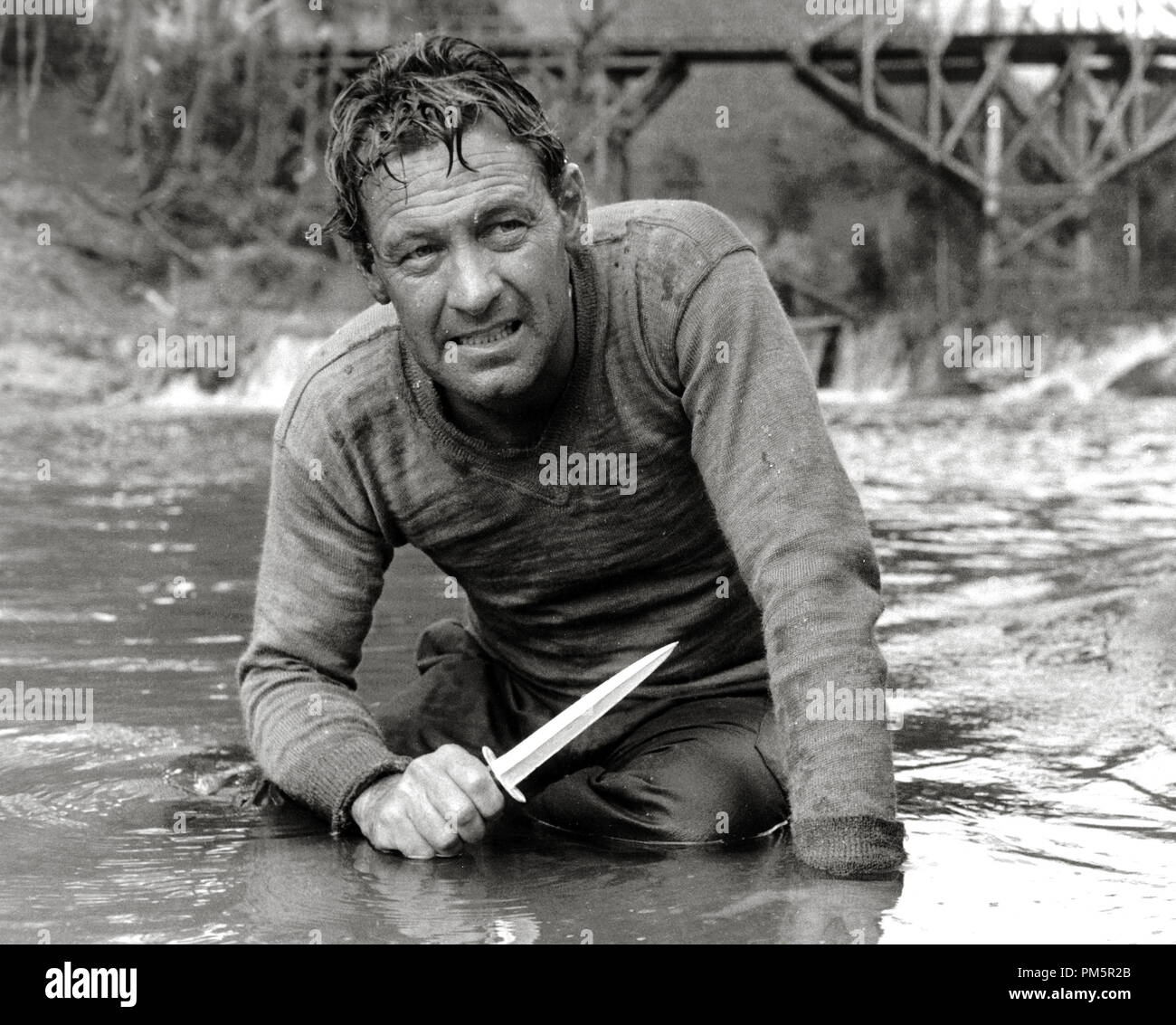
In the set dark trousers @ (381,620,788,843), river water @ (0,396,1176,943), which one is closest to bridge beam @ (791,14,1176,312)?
river water @ (0,396,1176,943)

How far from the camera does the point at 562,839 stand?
2.97 meters

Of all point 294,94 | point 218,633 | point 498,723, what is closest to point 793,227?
point 294,94

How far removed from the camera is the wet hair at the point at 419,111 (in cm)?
268

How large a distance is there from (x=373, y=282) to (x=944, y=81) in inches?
734

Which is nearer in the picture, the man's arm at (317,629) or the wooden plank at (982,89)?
the man's arm at (317,629)

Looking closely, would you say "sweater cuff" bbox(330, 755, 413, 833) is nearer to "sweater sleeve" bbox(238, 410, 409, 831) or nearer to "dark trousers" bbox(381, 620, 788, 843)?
"sweater sleeve" bbox(238, 410, 409, 831)

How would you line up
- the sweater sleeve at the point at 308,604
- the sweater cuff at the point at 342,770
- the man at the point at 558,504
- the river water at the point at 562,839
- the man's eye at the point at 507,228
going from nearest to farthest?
the river water at the point at 562,839 < the man at the point at 558,504 < the man's eye at the point at 507,228 < the sweater cuff at the point at 342,770 < the sweater sleeve at the point at 308,604

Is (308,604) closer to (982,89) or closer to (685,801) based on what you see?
(685,801)

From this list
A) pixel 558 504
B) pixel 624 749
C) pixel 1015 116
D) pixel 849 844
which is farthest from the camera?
pixel 1015 116

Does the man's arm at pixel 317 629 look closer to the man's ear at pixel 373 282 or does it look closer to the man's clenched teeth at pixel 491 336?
the man's ear at pixel 373 282

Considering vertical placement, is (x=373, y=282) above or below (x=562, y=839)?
above

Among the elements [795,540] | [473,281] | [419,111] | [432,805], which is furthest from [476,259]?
[432,805]

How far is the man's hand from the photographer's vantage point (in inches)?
103

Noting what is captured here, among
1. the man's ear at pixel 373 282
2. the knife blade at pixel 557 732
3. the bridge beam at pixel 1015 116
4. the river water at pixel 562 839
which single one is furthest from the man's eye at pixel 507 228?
the bridge beam at pixel 1015 116
